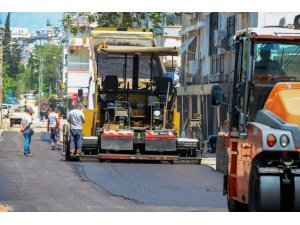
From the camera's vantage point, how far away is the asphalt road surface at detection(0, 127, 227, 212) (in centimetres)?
1652

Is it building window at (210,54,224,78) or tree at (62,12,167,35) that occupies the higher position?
tree at (62,12,167,35)

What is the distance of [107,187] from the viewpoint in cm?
2038

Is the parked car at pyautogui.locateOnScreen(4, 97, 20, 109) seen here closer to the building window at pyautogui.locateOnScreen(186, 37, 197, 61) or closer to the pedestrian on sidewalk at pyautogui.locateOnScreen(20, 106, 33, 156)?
the building window at pyautogui.locateOnScreen(186, 37, 197, 61)

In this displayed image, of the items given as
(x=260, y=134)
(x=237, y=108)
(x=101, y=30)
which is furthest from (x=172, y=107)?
(x=260, y=134)

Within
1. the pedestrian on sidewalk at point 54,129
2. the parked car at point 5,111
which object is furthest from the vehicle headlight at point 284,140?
the parked car at point 5,111

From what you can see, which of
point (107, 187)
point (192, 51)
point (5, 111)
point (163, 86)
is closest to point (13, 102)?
point (5, 111)

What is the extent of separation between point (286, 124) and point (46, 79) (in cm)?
9973

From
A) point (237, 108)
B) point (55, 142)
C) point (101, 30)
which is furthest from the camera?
point (55, 142)

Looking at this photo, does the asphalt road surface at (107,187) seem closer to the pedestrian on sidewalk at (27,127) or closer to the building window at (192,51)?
the pedestrian on sidewalk at (27,127)

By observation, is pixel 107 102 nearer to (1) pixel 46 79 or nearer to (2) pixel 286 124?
(2) pixel 286 124

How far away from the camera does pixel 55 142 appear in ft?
126

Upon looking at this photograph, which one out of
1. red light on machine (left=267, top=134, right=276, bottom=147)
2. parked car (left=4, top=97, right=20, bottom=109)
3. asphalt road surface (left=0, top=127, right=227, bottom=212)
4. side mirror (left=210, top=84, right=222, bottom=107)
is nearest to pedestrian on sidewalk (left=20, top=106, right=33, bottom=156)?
asphalt road surface (left=0, top=127, right=227, bottom=212)

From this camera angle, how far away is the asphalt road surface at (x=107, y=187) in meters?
16.5

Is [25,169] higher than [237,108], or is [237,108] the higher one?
[237,108]
